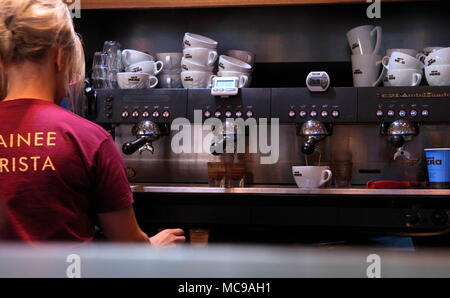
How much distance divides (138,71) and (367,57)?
3.23ft

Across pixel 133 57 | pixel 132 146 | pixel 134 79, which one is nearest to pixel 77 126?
pixel 132 146

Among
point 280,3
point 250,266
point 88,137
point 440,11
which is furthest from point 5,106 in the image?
point 440,11

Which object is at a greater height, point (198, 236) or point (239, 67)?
point (239, 67)

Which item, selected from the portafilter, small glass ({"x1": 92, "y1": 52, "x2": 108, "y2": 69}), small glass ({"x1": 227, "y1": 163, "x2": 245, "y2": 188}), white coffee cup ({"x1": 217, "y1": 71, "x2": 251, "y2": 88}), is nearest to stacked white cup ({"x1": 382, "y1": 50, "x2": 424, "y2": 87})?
white coffee cup ({"x1": 217, "y1": 71, "x2": 251, "y2": 88})

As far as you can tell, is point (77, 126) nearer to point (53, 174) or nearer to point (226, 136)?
point (53, 174)

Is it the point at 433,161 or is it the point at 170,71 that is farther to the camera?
the point at 170,71

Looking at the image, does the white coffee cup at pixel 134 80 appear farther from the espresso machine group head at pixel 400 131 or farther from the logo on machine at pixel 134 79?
the espresso machine group head at pixel 400 131

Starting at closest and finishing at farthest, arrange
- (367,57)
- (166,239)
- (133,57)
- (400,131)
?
(166,239), (400,131), (367,57), (133,57)

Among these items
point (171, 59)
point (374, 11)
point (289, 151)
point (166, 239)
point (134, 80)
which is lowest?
point (166, 239)

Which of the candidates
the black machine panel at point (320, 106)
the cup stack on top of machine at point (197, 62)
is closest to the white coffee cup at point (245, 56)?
the cup stack on top of machine at point (197, 62)

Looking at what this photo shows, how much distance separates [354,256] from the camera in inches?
19.4

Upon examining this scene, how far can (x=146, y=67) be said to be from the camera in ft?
7.52

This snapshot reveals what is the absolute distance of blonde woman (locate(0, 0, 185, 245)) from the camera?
2.52ft

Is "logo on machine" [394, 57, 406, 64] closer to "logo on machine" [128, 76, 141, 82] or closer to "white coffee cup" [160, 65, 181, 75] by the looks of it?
"white coffee cup" [160, 65, 181, 75]
